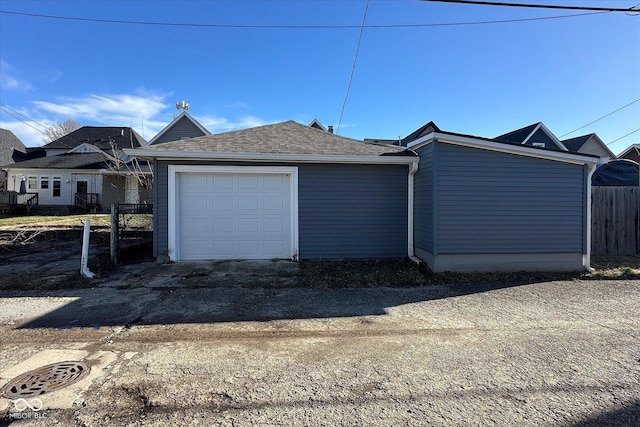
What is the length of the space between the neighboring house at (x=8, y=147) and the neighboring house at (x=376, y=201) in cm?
3009

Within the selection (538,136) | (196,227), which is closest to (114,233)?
(196,227)

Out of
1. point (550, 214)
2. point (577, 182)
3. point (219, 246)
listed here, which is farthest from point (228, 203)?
point (577, 182)

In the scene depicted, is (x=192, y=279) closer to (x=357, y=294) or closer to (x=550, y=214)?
(x=357, y=294)

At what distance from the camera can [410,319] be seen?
14.6 feet

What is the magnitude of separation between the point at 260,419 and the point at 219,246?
230 inches

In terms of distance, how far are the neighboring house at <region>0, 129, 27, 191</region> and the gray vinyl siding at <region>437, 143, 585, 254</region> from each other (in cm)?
3483

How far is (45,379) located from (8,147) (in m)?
37.8

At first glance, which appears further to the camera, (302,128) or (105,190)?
(105,190)

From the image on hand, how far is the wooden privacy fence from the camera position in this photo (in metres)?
9.05

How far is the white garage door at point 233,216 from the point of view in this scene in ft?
25.5

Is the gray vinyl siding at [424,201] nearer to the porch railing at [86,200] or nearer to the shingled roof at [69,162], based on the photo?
the porch railing at [86,200]

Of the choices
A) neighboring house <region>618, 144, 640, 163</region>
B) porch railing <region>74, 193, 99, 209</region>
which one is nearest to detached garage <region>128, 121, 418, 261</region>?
porch railing <region>74, 193, 99, 209</region>

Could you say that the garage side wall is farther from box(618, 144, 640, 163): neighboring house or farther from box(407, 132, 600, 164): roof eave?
box(618, 144, 640, 163): neighboring house

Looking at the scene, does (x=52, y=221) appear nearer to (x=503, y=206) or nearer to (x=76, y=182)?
(x=76, y=182)
